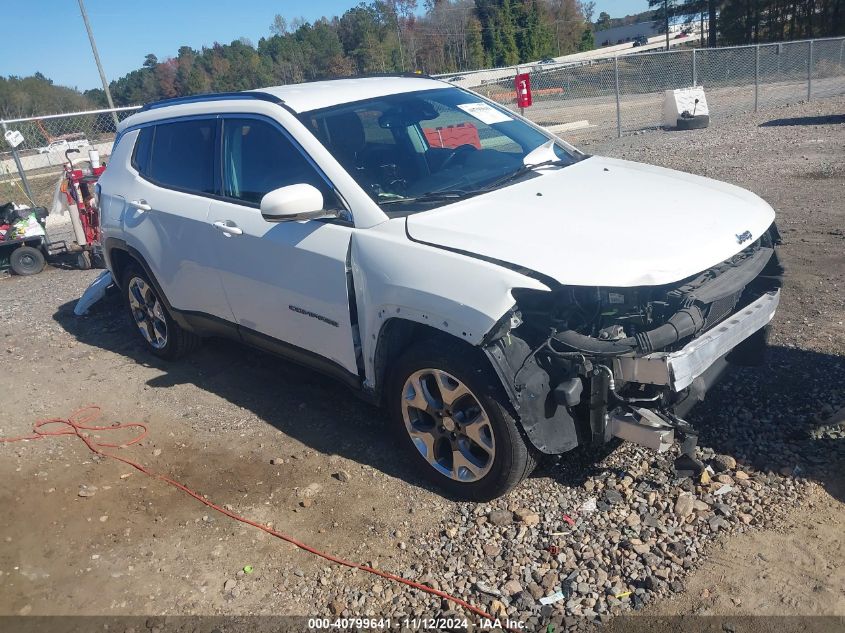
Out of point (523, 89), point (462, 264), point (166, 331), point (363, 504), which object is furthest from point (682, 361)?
point (523, 89)

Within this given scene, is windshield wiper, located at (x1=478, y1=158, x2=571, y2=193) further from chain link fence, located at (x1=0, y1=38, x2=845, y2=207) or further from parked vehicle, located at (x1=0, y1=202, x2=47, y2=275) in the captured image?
chain link fence, located at (x1=0, y1=38, x2=845, y2=207)

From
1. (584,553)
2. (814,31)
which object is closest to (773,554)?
(584,553)

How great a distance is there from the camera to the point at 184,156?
510cm

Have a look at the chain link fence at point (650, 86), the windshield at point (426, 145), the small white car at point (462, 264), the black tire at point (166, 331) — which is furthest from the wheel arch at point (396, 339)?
the chain link fence at point (650, 86)

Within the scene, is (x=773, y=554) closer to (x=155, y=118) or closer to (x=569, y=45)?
(x=155, y=118)

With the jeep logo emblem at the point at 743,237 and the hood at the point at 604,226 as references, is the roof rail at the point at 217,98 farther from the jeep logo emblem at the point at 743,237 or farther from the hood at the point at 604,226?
the jeep logo emblem at the point at 743,237

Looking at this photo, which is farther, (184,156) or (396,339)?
(184,156)

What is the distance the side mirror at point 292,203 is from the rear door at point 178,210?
1101mm

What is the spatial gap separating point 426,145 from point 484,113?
27.2 inches

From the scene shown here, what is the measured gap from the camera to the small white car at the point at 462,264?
3.22 meters

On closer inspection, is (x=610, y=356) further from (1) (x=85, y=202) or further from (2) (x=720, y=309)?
(1) (x=85, y=202)

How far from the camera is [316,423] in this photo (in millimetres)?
4785

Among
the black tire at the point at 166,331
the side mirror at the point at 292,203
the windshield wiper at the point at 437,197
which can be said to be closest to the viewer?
the side mirror at the point at 292,203

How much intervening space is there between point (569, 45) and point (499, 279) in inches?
3723
